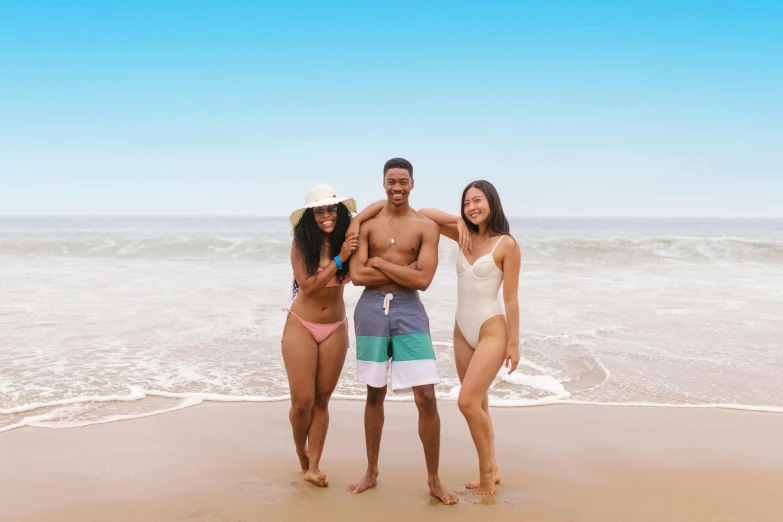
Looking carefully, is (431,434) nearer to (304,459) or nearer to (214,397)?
(304,459)

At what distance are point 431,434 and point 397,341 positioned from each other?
2.20ft

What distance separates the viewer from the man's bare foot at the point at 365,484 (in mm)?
4441

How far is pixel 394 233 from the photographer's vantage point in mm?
4398

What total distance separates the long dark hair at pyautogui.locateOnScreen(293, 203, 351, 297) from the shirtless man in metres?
0.19

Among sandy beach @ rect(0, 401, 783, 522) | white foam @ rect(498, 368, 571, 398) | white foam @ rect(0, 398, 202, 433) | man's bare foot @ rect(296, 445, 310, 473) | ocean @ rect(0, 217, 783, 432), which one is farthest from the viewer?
white foam @ rect(498, 368, 571, 398)

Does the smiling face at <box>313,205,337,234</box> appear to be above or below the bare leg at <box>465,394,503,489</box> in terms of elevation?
above

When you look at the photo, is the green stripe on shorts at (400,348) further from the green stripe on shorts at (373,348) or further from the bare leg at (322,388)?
the bare leg at (322,388)

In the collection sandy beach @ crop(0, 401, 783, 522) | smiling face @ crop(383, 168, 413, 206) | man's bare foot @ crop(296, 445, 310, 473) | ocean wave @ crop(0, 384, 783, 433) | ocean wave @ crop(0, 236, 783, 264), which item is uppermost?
smiling face @ crop(383, 168, 413, 206)

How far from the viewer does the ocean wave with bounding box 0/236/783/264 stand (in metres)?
25.2

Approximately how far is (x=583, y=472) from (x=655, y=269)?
18.1 metres

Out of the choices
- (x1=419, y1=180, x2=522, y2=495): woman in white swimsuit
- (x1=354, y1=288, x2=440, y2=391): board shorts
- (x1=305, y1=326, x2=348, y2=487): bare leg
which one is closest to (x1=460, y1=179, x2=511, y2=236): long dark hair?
(x1=419, y1=180, x2=522, y2=495): woman in white swimsuit

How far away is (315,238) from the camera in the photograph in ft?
14.8

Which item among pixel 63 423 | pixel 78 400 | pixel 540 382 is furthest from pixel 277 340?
pixel 540 382

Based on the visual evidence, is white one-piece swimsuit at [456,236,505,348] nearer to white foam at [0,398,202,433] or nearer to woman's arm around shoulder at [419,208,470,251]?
woman's arm around shoulder at [419,208,470,251]
